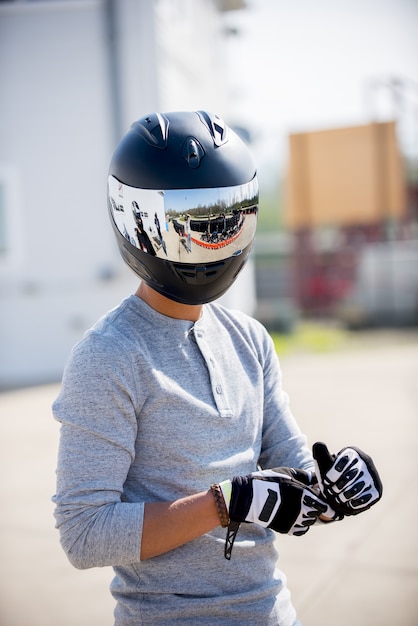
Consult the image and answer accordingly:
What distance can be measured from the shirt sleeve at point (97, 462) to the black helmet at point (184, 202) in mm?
259

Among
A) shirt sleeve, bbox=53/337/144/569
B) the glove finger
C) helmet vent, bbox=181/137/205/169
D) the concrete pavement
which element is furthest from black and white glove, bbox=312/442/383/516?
the concrete pavement

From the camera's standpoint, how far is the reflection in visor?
1.51 m

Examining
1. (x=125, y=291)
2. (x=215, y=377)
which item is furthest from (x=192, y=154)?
(x=125, y=291)

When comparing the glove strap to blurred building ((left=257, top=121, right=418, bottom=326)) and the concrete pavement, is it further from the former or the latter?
blurred building ((left=257, top=121, right=418, bottom=326))

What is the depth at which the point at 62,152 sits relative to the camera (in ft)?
29.6

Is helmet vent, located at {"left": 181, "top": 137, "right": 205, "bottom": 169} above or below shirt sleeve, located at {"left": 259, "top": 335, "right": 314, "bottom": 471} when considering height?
above

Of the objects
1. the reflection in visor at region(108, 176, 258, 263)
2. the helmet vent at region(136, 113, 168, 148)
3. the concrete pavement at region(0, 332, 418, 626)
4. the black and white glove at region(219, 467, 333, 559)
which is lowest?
the concrete pavement at region(0, 332, 418, 626)

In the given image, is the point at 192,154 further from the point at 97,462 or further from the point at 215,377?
the point at 97,462

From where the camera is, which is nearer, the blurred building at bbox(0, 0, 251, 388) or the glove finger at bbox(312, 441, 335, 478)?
the glove finger at bbox(312, 441, 335, 478)

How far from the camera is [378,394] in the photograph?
7582 mm

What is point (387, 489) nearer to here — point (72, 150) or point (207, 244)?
point (207, 244)

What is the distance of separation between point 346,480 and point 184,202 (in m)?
0.63

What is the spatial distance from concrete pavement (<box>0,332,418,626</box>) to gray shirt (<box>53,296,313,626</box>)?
69.2 inches

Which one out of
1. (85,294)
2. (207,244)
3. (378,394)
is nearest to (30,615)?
(207,244)
